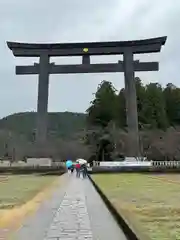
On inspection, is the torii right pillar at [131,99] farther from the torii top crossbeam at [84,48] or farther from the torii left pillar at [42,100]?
the torii left pillar at [42,100]

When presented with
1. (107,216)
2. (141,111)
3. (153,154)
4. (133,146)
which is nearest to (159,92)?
(141,111)

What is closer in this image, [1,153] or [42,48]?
[42,48]

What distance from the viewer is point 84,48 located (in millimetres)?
45938

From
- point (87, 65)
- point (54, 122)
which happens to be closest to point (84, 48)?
point (87, 65)

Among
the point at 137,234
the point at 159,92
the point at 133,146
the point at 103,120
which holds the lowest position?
the point at 137,234

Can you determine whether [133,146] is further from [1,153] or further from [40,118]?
[1,153]

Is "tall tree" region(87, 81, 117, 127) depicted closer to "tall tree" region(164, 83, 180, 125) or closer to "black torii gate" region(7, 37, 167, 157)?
"tall tree" region(164, 83, 180, 125)

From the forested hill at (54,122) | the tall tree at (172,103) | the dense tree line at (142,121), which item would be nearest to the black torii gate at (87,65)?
the dense tree line at (142,121)

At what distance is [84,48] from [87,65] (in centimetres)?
174

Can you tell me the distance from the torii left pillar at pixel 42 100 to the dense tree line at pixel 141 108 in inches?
995

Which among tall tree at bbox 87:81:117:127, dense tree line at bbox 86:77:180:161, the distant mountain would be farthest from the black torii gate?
the distant mountain

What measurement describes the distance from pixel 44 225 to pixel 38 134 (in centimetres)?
3806

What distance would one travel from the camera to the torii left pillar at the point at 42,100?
46125 millimetres

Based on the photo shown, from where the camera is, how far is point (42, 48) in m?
47.0
